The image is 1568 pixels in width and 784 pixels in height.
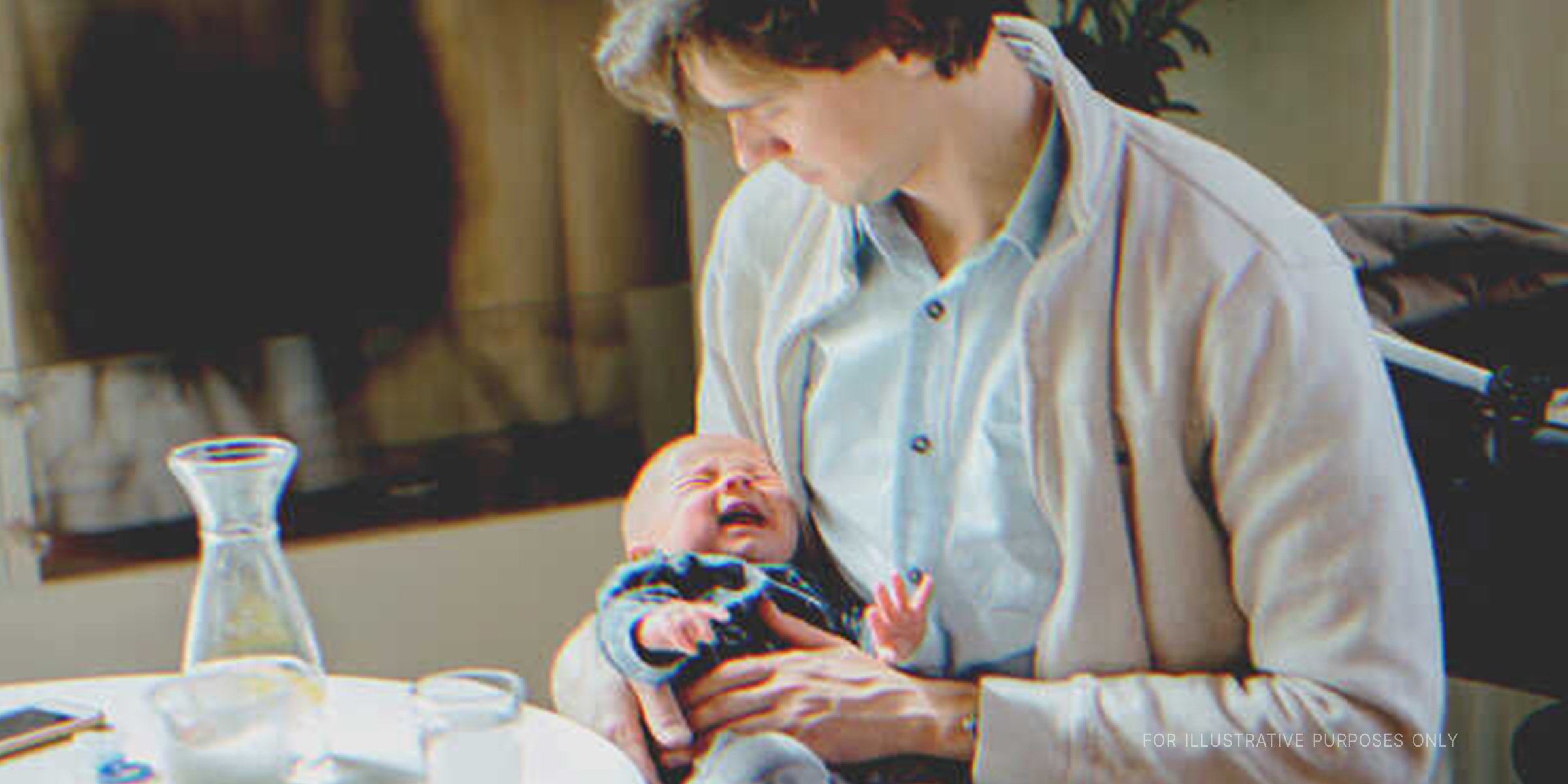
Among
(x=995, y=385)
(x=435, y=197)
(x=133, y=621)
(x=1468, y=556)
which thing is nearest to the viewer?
(x=995, y=385)

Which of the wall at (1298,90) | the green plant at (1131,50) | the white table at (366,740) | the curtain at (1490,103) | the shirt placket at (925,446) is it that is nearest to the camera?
the white table at (366,740)

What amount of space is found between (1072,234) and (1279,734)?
1.40 ft

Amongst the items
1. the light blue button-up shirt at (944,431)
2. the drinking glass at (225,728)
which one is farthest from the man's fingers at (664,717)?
the drinking glass at (225,728)

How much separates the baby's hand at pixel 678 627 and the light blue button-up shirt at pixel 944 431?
19 centimetres

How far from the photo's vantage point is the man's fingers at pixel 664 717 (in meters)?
1.24

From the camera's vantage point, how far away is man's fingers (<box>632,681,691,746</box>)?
1236 millimetres

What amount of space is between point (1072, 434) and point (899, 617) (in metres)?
0.21

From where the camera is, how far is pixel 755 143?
1240 millimetres

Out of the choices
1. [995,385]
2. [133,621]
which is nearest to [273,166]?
[133,621]

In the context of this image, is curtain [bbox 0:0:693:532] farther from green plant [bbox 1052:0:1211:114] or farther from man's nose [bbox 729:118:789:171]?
man's nose [bbox 729:118:789:171]

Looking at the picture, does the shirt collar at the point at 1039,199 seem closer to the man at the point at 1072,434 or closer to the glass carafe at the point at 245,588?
the man at the point at 1072,434

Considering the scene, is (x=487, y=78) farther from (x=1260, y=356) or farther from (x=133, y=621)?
(x=1260, y=356)

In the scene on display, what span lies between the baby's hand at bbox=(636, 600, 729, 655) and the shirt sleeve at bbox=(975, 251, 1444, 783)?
280 mm

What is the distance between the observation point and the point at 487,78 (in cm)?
265
